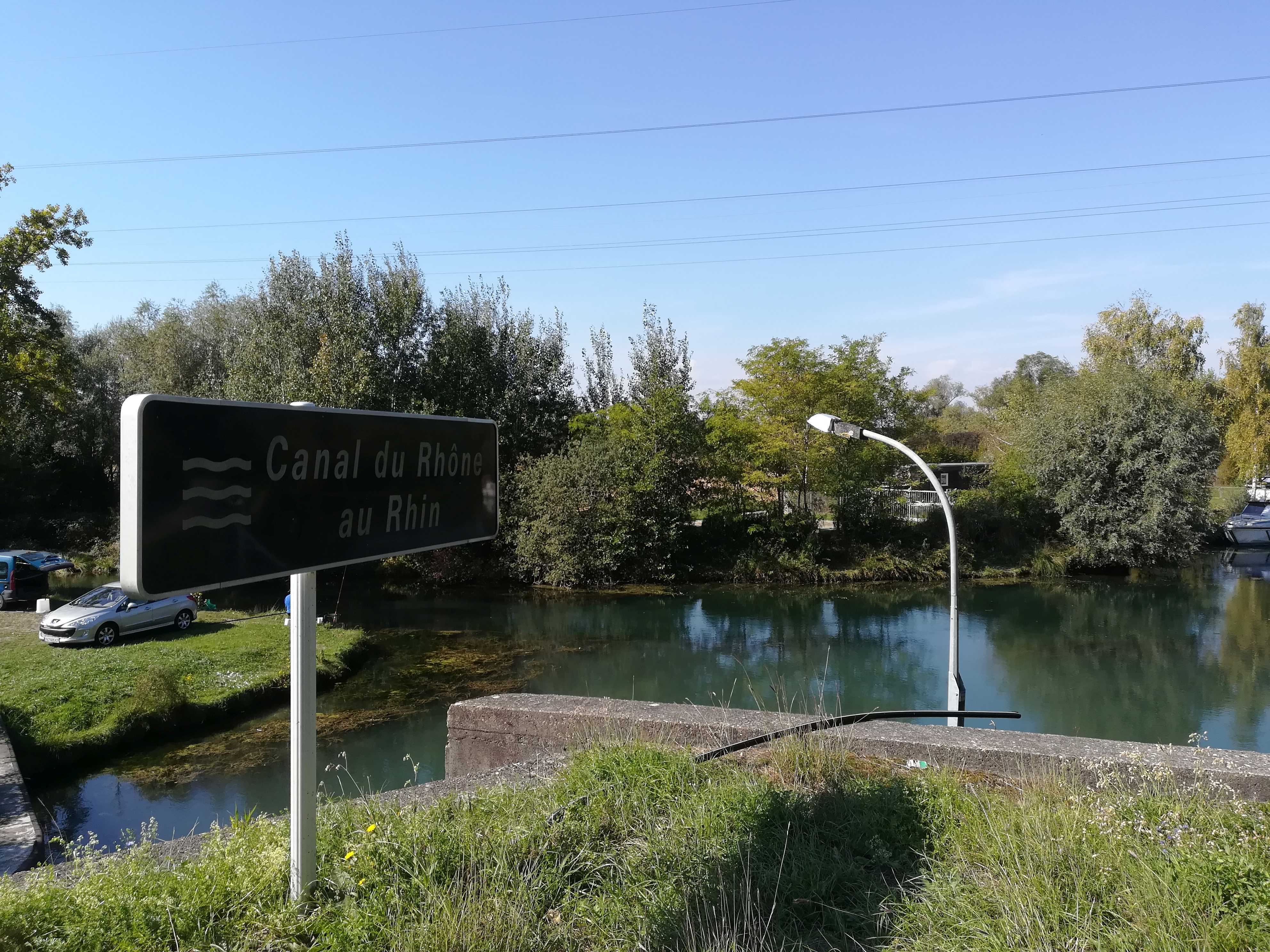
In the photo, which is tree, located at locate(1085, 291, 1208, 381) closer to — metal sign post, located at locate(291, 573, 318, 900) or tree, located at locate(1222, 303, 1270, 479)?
tree, located at locate(1222, 303, 1270, 479)

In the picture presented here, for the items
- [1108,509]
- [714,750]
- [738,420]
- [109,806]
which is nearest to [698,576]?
[738,420]

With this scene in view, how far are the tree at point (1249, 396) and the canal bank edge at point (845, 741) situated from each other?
35780mm

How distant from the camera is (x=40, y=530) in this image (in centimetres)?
2975

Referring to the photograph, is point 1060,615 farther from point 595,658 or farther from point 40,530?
point 40,530

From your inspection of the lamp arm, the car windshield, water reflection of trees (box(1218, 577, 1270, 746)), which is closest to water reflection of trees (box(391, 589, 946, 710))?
the lamp arm

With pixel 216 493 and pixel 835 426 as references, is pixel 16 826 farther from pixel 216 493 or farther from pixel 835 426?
pixel 835 426

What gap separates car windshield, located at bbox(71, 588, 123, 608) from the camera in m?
16.6

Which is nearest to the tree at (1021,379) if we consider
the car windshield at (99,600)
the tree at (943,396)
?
the tree at (943,396)

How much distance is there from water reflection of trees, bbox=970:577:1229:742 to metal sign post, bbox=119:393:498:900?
12.5 m

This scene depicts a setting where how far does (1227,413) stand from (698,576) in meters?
24.7

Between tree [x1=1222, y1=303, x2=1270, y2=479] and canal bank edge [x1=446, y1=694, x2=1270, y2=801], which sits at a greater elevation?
tree [x1=1222, y1=303, x2=1270, y2=479]

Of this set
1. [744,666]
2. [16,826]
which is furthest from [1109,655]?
[16,826]

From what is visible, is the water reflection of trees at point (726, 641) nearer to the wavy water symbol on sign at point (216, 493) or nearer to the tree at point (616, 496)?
the tree at point (616, 496)

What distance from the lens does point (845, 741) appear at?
15.1 ft
